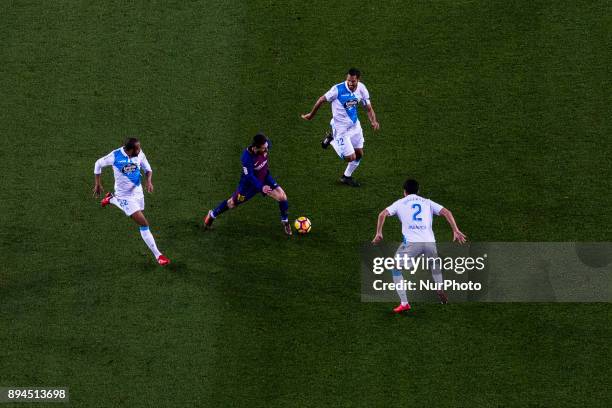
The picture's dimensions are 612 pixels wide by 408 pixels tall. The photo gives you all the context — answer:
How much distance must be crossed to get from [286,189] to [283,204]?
1.78m

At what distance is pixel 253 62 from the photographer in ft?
97.9

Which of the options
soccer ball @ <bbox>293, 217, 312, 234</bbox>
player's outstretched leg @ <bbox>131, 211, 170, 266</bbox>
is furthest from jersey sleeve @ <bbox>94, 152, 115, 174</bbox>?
soccer ball @ <bbox>293, 217, 312, 234</bbox>

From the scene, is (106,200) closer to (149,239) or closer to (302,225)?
(149,239)

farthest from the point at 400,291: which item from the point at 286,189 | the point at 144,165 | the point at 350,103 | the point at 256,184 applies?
the point at 144,165

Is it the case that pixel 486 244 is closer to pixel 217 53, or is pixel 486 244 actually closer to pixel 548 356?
pixel 548 356

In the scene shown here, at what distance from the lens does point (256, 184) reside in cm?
2423

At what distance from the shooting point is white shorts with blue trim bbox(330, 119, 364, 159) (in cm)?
2628

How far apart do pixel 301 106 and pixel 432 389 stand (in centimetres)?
964

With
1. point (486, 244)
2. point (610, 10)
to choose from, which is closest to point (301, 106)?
point (486, 244)

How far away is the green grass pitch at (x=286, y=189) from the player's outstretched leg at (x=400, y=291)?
35 centimetres

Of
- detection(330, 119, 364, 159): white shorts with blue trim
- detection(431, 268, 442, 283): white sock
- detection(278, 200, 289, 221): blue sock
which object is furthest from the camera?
detection(330, 119, 364, 159): white shorts with blue trim

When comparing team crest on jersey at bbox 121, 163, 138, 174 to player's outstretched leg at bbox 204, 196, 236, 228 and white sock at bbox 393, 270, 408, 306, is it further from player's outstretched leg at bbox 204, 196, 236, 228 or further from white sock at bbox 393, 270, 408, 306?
white sock at bbox 393, 270, 408, 306

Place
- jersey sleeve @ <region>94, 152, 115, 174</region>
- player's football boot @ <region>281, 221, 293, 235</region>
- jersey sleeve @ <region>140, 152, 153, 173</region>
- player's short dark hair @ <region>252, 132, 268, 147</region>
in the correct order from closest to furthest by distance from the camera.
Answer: jersey sleeve @ <region>94, 152, 115, 174</region>
jersey sleeve @ <region>140, 152, 153, 173</region>
player's short dark hair @ <region>252, 132, 268, 147</region>
player's football boot @ <region>281, 221, 293, 235</region>

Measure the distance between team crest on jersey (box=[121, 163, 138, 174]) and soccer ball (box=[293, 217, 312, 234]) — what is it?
3.68 m
